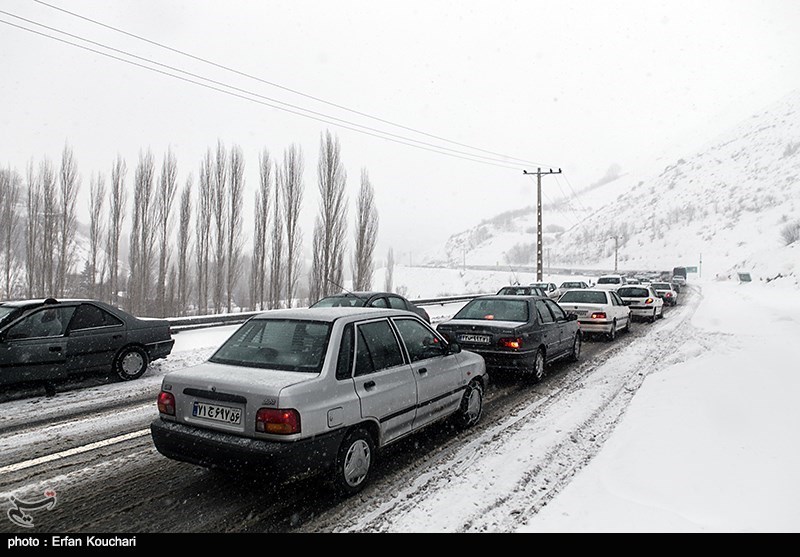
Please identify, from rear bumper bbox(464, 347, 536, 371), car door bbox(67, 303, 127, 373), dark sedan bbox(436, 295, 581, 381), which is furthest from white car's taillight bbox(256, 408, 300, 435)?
car door bbox(67, 303, 127, 373)

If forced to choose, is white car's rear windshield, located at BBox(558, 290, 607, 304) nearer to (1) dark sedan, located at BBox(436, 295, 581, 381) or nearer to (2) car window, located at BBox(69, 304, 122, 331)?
(1) dark sedan, located at BBox(436, 295, 581, 381)

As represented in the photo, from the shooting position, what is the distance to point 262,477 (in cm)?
364

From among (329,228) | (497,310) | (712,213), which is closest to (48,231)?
(329,228)

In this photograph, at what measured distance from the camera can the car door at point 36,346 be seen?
7020 millimetres

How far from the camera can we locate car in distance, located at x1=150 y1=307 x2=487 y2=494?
12.0 ft

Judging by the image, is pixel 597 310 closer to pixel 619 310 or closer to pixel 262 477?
pixel 619 310

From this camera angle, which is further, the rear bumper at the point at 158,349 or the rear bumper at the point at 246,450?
the rear bumper at the point at 158,349

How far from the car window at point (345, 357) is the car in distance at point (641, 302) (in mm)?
17318

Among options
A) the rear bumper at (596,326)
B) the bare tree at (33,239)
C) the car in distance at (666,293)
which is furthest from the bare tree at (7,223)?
the car in distance at (666,293)

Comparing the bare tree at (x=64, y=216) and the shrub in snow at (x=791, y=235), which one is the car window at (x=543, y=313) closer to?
the bare tree at (x=64, y=216)

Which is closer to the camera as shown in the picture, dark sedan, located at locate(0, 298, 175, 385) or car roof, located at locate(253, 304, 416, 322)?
car roof, located at locate(253, 304, 416, 322)

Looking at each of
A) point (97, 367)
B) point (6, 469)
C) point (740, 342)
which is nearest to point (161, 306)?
point (97, 367)

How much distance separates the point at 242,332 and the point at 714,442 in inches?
199
